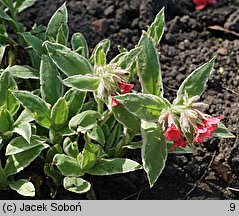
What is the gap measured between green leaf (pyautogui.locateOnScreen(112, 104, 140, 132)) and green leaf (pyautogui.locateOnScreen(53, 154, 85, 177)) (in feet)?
0.80

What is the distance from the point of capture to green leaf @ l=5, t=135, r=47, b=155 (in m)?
2.17

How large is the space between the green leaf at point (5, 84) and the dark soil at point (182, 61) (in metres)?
0.43

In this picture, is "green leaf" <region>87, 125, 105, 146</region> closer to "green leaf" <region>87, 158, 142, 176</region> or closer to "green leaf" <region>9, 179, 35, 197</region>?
"green leaf" <region>87, 158, 142, 176</region>

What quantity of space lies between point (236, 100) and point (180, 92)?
68 centimetres

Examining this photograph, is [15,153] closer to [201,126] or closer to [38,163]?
[38,163]

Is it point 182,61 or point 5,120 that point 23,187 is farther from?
point 182,61

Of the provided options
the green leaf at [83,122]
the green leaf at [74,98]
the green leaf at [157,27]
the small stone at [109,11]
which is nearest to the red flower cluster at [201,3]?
the small stone at [109,11]

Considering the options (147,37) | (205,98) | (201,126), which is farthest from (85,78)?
(205,98)

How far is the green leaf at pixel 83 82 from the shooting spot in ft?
6.67

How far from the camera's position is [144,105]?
2.01 m

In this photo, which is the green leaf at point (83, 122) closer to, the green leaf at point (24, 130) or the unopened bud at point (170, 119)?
the green leaf at point (24, 130)

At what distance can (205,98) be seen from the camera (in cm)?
275

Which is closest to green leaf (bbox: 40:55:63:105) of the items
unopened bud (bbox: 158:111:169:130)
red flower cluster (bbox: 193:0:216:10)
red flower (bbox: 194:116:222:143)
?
unopened bud (bbox: 158:111:169:130)

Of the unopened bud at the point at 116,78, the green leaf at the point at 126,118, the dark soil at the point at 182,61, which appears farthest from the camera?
the dark soil at the point at 182,61
